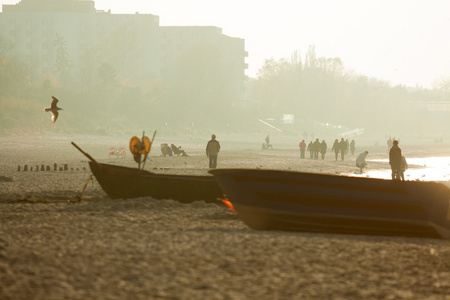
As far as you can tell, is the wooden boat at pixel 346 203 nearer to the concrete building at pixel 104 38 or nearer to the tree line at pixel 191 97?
the tree line at pixel 191 97

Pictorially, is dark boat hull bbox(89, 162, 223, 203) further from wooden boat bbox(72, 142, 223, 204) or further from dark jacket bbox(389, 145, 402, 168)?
dark jacket bbox(389, 145, 402, 168)

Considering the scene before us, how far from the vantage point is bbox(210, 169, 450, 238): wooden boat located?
51.2 feet

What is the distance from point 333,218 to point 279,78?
153 metres

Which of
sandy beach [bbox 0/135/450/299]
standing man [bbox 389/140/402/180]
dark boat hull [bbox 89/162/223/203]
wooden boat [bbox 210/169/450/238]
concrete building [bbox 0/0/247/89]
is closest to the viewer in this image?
sandy beach [bbox 0/135/450/299]

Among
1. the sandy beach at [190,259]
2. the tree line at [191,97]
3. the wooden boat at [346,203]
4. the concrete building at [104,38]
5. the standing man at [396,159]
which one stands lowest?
the sandy beach at [190,259]

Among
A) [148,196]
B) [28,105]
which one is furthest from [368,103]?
[148,196]

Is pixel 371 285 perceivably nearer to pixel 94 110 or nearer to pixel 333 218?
pixel 333 218

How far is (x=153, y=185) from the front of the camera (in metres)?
20.3

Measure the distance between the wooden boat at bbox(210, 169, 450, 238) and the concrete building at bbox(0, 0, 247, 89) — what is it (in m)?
122

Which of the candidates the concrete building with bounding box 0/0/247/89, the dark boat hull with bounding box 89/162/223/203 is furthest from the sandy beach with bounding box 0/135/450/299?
the concrete building with bounding box 0/0/247/89

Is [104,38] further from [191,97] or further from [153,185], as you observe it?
[153,185]

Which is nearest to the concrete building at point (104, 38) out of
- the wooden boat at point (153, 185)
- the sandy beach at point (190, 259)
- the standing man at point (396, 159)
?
the standing man at point (396, 159)

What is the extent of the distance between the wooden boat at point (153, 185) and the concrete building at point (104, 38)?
4582 inches

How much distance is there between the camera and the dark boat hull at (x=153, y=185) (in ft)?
66.3
